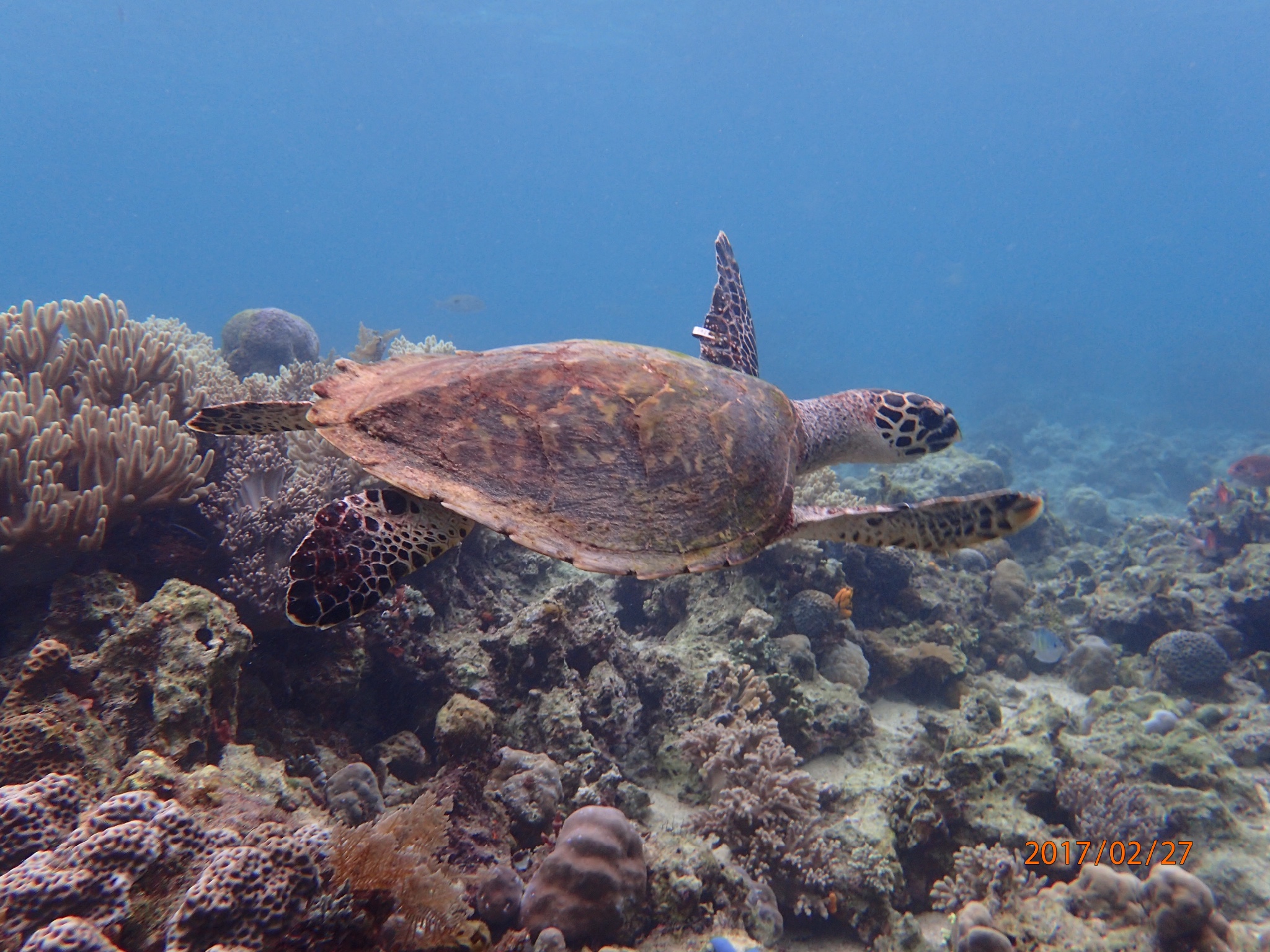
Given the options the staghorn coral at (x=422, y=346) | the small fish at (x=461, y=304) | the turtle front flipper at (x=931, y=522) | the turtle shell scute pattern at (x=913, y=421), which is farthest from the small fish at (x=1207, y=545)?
the small fish at (x=461, y=304)

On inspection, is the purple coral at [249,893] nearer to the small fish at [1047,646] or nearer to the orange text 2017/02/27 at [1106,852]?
the orange text 2017/02/27 at [1106,852]

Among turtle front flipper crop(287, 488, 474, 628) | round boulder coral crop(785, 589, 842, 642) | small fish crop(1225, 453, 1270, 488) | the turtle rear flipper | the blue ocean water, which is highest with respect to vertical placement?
the blue ocean water

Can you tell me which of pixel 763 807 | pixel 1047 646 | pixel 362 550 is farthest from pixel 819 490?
pixel 362 550

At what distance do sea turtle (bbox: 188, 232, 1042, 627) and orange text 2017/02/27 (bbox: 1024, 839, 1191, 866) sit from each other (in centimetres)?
204

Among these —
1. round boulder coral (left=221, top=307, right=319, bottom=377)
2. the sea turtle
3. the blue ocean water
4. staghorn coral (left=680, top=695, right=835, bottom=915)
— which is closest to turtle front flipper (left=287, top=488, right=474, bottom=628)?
the sea turtle

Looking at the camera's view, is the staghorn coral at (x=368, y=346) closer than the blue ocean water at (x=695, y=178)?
Yes

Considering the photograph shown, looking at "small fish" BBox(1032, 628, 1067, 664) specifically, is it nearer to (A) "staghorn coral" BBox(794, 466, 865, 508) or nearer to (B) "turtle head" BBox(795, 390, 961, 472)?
(A) "staghorn coral" BBox(794, 466, 865, 508)

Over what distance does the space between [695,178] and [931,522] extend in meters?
145

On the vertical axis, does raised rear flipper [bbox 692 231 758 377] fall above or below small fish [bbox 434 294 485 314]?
below

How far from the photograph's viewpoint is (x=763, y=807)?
3406 millimetres

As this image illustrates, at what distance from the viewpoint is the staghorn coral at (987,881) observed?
3154 millimetres

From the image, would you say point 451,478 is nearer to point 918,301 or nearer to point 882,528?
point 882,528

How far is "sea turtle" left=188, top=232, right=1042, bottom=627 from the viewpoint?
267 cm

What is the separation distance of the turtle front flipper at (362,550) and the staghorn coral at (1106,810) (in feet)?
14.5
